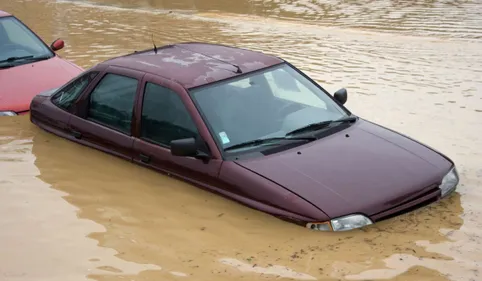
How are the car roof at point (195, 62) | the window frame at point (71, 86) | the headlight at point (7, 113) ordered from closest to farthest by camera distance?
1. the car roof at point (195, 62)
2. the window frame at point (71, 86)
3. the headlight at point (7, 113)

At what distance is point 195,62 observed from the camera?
7.36 metres

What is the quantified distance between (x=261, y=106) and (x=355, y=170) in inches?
46.8

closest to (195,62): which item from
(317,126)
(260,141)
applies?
(260,141)

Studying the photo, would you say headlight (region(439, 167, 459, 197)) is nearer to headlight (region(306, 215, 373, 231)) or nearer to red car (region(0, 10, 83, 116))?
headlight (region(306, 215, 373, 231))

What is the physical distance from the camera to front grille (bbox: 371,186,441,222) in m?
5.78

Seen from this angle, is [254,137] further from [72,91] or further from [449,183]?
[72,91]

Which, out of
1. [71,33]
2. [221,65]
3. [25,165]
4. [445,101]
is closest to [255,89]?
[221,65]

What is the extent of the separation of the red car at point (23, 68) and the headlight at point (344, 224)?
5066 millimetres

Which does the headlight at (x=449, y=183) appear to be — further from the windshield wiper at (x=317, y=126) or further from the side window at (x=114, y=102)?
the side window at (x=114, y=102)

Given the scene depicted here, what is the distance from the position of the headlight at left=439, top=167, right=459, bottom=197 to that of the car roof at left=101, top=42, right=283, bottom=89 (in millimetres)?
2078

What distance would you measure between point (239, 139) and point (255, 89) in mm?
721

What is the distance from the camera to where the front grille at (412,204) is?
5782mm

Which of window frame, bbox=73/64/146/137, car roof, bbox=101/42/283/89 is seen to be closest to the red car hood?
window frame, bbox=73/64/146/137

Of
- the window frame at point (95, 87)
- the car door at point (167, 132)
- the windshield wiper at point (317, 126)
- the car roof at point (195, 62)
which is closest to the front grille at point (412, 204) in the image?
the windshield wiper at point (317, 126)
